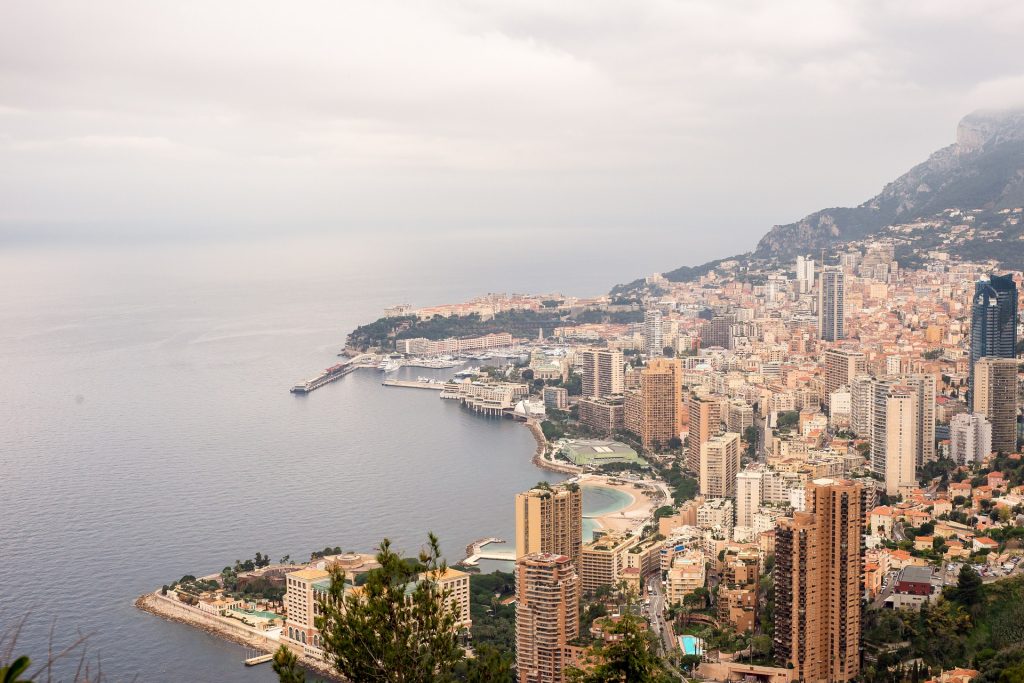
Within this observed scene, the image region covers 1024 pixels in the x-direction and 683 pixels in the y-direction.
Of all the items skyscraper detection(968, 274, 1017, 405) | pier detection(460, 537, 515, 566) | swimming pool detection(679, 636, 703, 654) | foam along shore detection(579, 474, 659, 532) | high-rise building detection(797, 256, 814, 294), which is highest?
high-rise building detection(797, 256, 814, 294)

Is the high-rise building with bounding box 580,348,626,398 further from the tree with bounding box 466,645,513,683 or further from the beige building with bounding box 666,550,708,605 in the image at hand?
the tree with bounding box 466,645,513,683

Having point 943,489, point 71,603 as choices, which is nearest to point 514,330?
point 943,489

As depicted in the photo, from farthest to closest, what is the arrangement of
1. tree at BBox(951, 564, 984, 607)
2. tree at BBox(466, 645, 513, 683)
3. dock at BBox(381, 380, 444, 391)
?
dock at BBox(381, 380, 444, 391), tree at BBox(951, 564, 984, 607), tree at BBox(466, 645, 513, 683)

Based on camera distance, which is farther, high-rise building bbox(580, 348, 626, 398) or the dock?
the dock

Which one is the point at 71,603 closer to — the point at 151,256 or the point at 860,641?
the point at 860,641

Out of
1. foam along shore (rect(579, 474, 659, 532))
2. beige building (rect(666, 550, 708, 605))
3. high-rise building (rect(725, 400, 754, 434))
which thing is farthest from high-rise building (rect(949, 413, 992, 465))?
beige building (rect(666, 550, 708, 605))

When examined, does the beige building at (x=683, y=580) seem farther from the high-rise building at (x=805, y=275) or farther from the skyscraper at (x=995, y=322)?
the high-rise building at (x=805, y=275)

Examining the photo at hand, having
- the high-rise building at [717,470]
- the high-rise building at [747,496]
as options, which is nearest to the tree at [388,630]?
the high-rise building at [747,496]
